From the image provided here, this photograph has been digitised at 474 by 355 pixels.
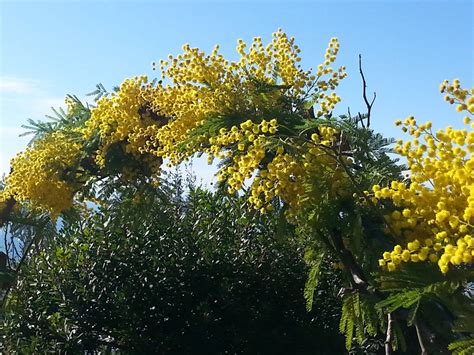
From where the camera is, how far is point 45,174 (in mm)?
3934

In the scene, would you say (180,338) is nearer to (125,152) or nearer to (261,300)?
(261,300)

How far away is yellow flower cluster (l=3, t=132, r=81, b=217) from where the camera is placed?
12.9 feet

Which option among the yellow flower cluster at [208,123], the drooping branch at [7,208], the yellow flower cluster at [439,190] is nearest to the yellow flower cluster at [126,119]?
the yellow flower cluster at [208,123]

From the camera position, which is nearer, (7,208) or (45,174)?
(45,174)

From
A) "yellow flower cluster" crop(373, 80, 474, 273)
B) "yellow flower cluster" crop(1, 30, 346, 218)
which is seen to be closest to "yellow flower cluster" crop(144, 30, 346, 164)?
"yellow flower cluster" crop(1, 30, 346, 218)

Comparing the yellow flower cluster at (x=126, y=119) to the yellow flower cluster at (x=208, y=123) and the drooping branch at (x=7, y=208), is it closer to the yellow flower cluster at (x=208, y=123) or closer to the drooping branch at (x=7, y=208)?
the yellow flower cluster at (x=208, y=123)

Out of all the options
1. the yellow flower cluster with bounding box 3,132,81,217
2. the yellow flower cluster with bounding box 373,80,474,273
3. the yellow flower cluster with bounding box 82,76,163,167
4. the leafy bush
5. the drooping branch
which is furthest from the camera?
the leafy bush

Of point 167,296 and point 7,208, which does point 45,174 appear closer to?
point 7,208

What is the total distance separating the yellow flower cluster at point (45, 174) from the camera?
12.9 feet

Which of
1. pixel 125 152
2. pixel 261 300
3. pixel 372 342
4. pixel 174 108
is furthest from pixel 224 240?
pixel 174 108

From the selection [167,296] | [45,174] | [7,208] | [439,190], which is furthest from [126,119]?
[439,190]

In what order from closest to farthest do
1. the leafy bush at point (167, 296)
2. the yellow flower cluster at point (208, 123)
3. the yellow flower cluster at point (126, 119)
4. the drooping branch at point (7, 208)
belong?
the yellow flower cluster at point (208, 123), the yellow flower cluster at point (126, 119), the drooping branch at point (7, 208), the leafy bush at point (167, 296)

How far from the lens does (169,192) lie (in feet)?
13.2

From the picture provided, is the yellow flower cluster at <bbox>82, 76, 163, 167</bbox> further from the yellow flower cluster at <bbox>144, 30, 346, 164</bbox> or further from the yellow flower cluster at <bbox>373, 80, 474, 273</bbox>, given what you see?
the yellow flower cluster at <bbox>373, 80, 474, 273</bbox>
